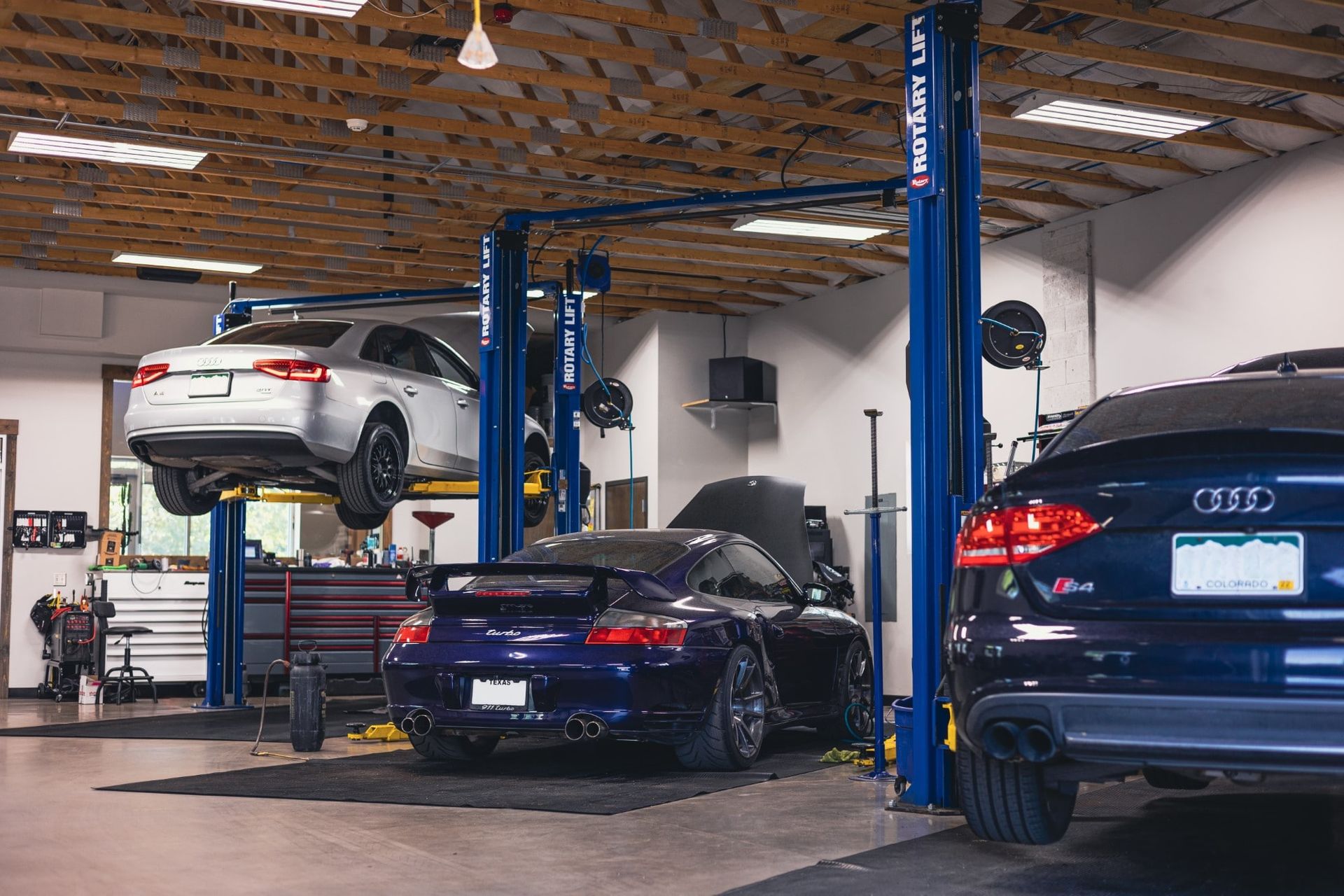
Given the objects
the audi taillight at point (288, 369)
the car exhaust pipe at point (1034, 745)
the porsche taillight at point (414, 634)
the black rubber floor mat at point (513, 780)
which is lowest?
the black rubber floor mat at point (513, 780)

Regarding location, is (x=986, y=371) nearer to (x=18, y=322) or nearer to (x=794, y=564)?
(x=794, y=564)

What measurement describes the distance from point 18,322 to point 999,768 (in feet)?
43.5

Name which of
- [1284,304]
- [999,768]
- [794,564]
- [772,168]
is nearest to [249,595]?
[794,564]

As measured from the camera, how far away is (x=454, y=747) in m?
7.16

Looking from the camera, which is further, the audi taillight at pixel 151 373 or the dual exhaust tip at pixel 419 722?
the audi taillight at pixel 151 373

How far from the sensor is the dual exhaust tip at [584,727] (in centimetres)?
608

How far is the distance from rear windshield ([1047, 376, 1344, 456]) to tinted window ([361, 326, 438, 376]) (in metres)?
6.02

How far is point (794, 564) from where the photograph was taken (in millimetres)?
13328

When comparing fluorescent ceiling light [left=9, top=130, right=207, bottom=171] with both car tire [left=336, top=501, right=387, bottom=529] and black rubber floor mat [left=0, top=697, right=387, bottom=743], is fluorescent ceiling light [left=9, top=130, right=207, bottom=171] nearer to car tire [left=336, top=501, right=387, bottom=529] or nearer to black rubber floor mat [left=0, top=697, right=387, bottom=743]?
car tire [left=336, top=501, right=387, bottom=529]

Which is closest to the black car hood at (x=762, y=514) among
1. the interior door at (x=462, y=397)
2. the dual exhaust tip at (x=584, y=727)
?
the interior door at (x=462, y=397)

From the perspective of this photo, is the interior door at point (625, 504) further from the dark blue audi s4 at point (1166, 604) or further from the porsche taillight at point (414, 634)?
the dark blue audi s4 at point (1166, 604)

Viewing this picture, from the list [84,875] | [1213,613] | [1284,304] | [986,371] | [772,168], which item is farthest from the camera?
[986,371]

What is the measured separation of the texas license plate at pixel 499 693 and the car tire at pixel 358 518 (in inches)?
117

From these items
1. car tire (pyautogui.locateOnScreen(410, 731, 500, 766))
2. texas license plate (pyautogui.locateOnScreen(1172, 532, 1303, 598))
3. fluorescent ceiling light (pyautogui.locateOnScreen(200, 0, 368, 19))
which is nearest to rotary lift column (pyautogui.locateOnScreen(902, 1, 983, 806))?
texas license plate (pyautogui.locateOnScreen(1172, 532, 1303, 598))
